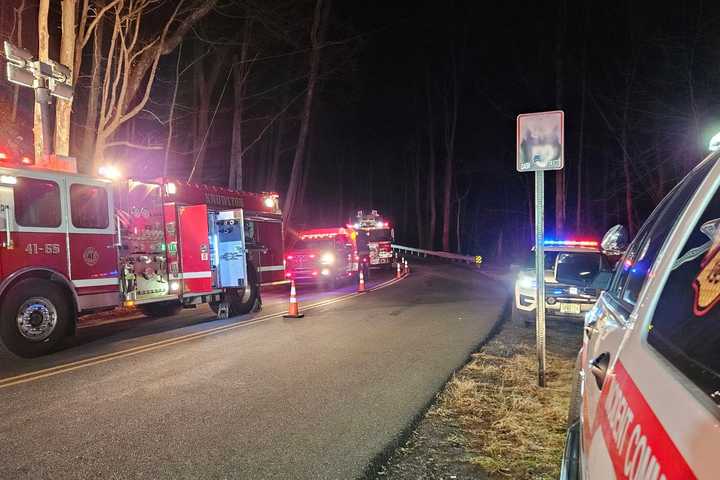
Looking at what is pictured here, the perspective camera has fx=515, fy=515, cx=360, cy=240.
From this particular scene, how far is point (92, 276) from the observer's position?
8758 millimetres

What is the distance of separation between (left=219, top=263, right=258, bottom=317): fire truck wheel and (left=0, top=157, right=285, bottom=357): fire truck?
0.02 m

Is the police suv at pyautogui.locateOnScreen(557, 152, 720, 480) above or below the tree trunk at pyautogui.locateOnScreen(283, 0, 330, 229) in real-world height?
below

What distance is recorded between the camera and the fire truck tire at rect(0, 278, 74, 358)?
7.41m

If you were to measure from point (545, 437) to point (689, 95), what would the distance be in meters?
14.3

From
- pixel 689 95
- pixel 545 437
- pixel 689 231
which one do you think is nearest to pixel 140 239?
pixel 545 437

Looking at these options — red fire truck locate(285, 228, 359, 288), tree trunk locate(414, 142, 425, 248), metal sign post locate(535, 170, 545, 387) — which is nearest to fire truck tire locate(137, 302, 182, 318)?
red fire truck locate(285, 228, 359, 288)

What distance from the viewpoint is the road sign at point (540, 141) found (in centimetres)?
568

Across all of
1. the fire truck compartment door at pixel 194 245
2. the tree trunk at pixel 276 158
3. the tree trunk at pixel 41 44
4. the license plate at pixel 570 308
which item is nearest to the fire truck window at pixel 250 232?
the fire truck compartment door at pixel 194 245

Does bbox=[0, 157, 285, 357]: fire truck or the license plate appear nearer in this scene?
bbox=[0, 157, 285, 357]: fire truck

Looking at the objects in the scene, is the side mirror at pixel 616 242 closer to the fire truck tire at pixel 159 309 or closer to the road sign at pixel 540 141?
the road sign at pixel 540 141

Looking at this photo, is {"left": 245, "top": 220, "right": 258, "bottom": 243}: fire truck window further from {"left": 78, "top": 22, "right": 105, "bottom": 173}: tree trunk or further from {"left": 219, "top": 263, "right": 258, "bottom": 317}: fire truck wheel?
{"left": 78, "top": 22, "right": 105, "bottom": 173}: tree trunk

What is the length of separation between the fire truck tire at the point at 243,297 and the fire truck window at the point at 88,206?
3.54 metres

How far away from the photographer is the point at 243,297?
12.2m

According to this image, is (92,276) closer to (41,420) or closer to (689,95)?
(41,420)
